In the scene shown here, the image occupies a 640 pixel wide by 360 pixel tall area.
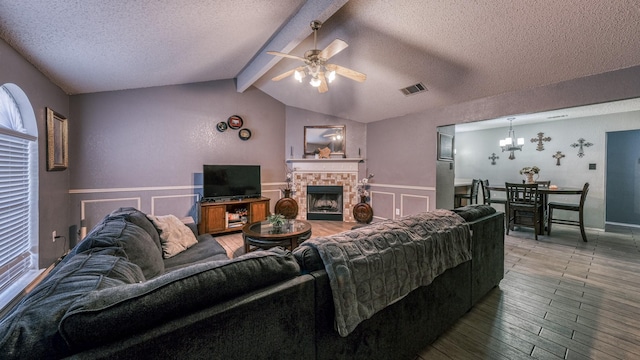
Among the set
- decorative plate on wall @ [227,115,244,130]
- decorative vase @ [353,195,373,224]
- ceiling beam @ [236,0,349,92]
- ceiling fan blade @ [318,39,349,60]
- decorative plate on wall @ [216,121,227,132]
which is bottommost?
decorative vase @ [353,195,373,224]

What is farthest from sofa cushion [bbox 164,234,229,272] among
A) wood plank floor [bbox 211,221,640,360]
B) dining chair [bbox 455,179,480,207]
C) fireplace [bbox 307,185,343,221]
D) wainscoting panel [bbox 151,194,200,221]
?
dining chair [bbox 455,179,480,207]

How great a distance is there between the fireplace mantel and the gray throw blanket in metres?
3.72

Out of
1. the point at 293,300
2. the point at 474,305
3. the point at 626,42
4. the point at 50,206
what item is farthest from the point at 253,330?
the point at 626,42

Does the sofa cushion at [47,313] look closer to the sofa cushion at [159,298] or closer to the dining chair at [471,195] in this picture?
the sofa cushion at [159,298]

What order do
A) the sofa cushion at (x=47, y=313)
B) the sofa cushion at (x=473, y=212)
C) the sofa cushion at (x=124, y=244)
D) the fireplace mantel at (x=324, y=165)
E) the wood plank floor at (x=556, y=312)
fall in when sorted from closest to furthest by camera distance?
the sofa cushion at (x=47, y=313)
the sofa cushion at (x=124, y=244)
the wood plank floor at (x=556, y=312)
the sofa cushion at (x=473, y=212)
the fireplace mantel at (x=324, y=165)

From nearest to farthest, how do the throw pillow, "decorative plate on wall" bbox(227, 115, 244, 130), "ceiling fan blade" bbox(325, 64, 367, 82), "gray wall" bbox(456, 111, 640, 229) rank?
the throw pillow
"ceiling fan blade" bbox(325, 64, 367, 82)
"gray wall" bbox(456, 111, 640, 229)
"decorative plate on wall" bbox(227, 115, 244, 130)

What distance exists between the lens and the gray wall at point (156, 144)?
12.2 ft

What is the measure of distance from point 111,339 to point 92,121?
14.3 ft

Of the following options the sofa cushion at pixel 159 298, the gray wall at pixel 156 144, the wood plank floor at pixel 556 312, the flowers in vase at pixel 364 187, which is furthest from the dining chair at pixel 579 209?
the gray wall at pixel 156 144

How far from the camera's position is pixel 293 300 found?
1013 mm

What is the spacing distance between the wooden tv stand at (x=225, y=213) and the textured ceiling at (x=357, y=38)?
7.12ft

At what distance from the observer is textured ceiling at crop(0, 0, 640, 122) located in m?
2.08

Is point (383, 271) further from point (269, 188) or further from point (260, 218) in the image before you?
point (269, 188)

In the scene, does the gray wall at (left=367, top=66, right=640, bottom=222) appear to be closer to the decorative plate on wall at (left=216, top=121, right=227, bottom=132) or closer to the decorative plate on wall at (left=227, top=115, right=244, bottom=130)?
the decorative plate on wall at (left=227, top=115, right=244, bottom=130)
